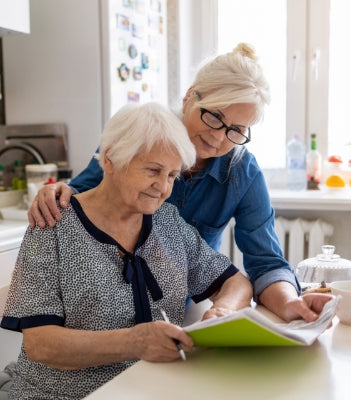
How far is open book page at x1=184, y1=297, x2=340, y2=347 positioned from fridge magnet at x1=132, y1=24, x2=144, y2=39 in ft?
6.33

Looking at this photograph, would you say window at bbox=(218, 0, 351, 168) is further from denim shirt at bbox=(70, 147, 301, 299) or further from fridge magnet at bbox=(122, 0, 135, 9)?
denim shirt at bbox=(70, 147, 301, 299)

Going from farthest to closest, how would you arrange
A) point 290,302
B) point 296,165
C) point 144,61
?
point 296,165
point 144,61
point 290,302

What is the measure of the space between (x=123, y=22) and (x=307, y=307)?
1.81 metres

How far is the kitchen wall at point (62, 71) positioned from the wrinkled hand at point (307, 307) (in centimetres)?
160

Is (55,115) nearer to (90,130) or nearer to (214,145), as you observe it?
(90,130)

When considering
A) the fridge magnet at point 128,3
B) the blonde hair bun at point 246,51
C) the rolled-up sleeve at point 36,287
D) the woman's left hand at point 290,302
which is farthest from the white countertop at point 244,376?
the fridge magnet at point 128,3

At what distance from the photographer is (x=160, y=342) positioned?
908 mm

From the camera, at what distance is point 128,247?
46.7 inches

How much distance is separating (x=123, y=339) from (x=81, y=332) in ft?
0.29

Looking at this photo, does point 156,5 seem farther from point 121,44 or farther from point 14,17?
point 14,17

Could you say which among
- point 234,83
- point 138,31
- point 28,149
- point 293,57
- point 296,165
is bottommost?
point 296,165

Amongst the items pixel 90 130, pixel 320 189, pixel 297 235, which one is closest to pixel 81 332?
pixel 90 130

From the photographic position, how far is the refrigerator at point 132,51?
2.46 m

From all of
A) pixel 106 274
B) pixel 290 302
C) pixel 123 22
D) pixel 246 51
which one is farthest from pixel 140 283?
pixel 123 22
